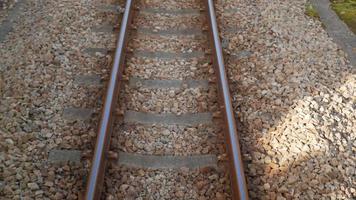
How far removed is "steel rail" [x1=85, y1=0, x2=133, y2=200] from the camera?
135 inches

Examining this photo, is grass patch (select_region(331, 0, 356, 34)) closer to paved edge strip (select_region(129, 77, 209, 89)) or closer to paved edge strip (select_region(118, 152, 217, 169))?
paved edge strip (select_region(129, 77, 209, 89))

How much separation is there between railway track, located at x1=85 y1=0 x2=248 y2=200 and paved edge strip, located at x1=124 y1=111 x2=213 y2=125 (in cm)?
1

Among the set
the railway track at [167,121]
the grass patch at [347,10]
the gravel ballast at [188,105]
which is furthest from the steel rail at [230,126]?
the grass patch at [347,10]

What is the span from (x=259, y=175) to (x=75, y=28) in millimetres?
3582

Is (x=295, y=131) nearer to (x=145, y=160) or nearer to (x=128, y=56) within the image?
(x=145, y=160)

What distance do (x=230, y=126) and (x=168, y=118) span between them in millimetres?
769

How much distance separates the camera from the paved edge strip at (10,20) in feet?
18.7

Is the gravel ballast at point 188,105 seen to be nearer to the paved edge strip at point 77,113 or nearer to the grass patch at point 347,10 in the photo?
the paved edge strip at point 77,113

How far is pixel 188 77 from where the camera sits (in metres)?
5.03

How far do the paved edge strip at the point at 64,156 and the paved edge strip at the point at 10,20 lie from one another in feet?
8.12

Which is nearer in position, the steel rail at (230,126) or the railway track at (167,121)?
the steel rail at (230,126)

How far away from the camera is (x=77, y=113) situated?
4.41 metres

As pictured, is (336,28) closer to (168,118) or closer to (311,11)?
(311,11)

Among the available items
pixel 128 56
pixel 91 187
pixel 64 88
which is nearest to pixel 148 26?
pixel 128 56
